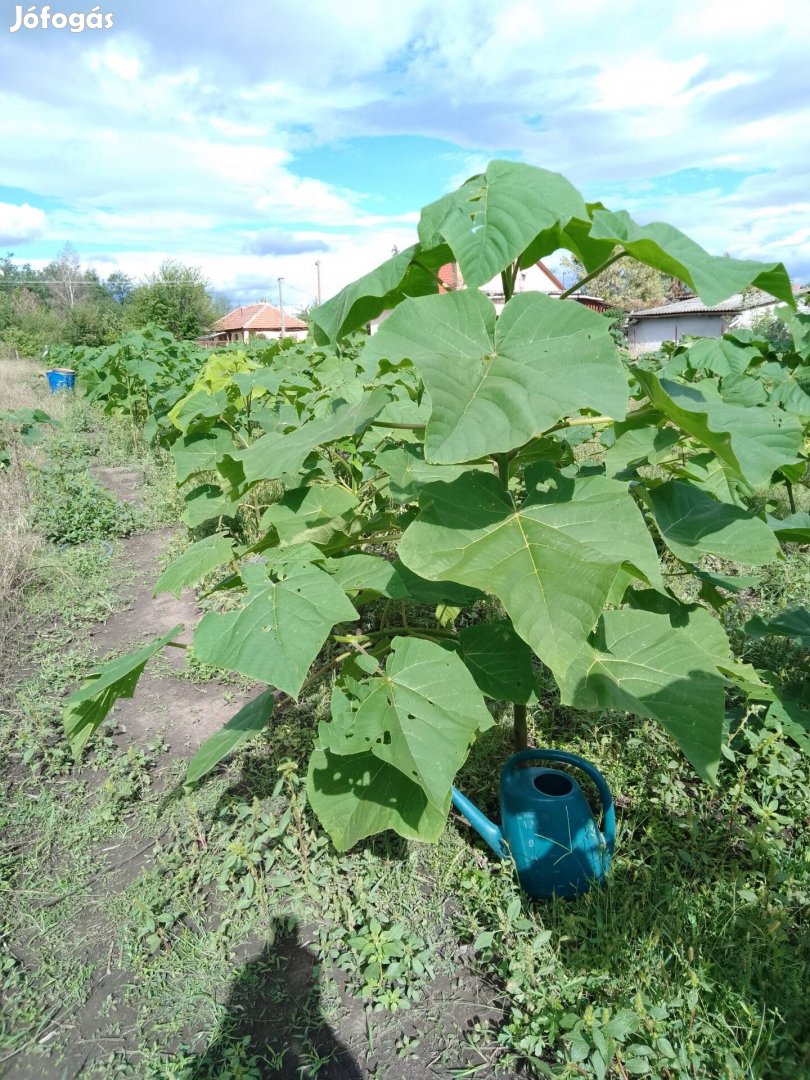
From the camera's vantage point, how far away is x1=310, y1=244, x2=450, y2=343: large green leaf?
4.40 feet

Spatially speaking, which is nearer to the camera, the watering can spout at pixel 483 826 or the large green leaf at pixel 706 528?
the large green leaf at pixel 706 528

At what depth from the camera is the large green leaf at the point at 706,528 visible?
156cm

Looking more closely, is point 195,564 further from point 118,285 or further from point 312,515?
point 118,285

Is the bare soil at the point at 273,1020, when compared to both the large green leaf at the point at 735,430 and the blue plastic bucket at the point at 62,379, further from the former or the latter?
the blue plastic bucket at the point at 62,379

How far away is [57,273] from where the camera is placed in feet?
202

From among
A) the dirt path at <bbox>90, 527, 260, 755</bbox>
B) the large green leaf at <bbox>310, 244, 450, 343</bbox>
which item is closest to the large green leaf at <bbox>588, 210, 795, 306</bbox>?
the large green leaf at <bbox>310, 244, 450, 343</bbox>

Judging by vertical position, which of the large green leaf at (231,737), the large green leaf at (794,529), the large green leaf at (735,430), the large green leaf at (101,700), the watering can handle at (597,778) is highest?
the large green leaf at (735,430)

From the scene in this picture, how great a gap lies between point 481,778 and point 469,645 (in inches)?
36.7

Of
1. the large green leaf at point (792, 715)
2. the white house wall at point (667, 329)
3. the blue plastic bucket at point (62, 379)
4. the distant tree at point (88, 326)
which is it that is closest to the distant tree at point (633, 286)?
the white house wall at point (667, 329)

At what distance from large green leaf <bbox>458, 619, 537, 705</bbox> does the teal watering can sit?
0.39 metres

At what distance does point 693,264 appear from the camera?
1.17 m

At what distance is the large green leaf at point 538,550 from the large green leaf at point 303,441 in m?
0.20

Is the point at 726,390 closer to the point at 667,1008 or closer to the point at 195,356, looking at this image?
the point at 667,1008

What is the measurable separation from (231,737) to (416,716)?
0.58 meters
